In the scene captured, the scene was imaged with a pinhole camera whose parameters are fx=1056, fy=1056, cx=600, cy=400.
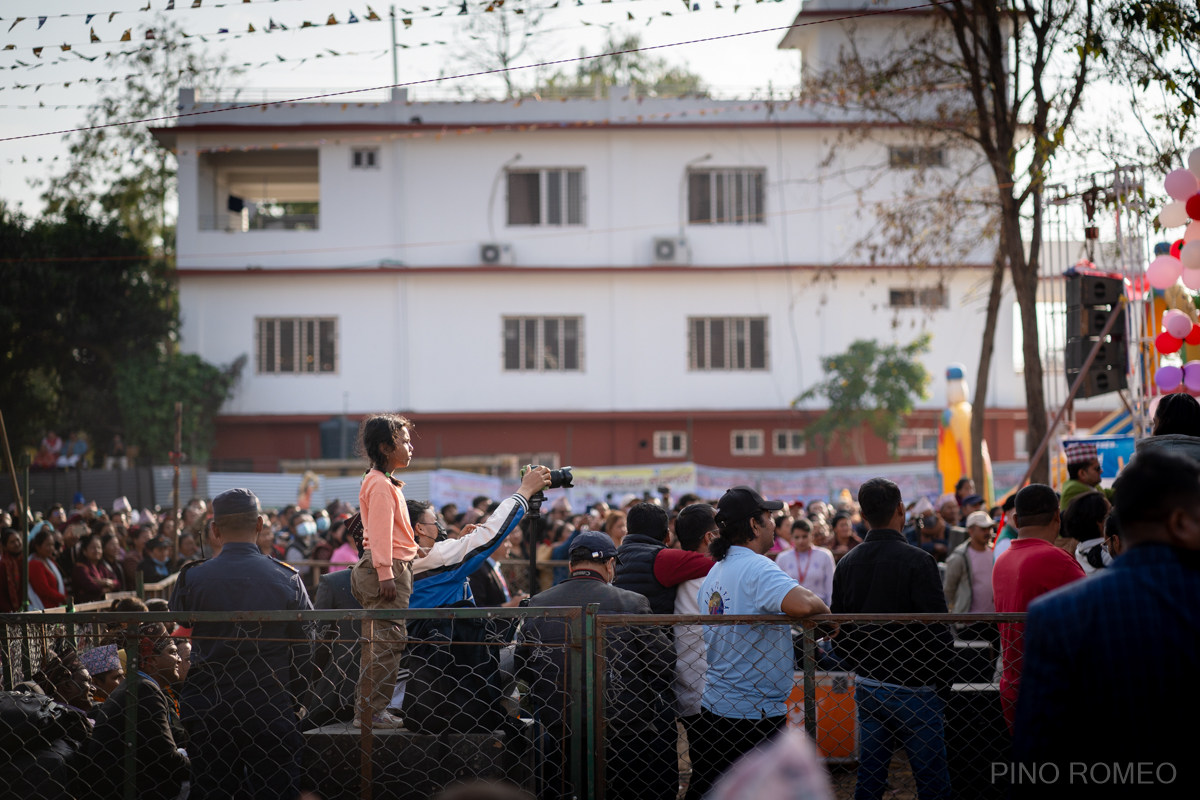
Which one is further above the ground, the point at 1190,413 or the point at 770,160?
the point at 770,160

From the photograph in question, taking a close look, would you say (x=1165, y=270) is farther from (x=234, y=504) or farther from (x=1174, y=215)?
(x=234, y=504)

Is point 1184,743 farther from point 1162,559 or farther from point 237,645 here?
point 237,645

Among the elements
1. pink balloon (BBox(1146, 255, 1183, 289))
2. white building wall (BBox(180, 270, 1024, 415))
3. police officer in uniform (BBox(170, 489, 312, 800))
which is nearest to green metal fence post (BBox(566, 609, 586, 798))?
police officer in uniform (BBox(170, 489, 312, 800))

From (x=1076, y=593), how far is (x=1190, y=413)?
3.36 metres

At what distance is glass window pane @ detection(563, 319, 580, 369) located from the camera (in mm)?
26406

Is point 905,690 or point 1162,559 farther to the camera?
point 905,690

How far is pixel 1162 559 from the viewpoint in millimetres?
2668

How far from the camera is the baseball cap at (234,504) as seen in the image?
483cm

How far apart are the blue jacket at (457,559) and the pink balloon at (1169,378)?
710 cm

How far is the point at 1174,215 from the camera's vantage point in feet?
27.1

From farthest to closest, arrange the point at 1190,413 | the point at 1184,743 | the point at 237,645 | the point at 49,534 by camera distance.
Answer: the point at 49,534 → the point at 1190,413 → the point at 237,645 → the point at 1184,743

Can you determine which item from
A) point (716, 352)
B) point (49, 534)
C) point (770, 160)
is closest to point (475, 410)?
point (716, 352)

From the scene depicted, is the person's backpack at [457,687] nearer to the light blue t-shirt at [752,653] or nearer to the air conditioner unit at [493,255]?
the light blue t-shirt at [752,653]

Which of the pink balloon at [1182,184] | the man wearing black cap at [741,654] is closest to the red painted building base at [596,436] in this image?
the pink balloon at [1182,184]
